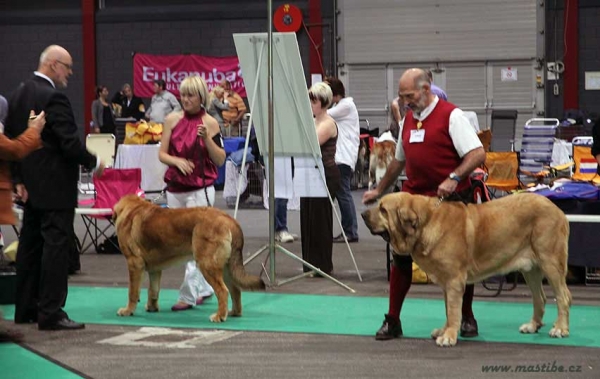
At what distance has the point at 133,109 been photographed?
853 inches

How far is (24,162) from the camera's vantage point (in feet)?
20.1

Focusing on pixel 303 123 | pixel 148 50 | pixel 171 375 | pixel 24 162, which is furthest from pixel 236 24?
pixel 171 375

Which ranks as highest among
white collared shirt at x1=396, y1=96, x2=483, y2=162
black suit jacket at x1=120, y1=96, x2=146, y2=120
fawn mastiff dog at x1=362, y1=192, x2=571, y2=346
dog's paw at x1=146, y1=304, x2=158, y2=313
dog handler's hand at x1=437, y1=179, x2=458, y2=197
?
black suit jacket at x1=120, y1=96, x2=146, y2=120

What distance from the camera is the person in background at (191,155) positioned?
6809mm

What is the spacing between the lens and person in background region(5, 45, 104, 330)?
6.09 meters

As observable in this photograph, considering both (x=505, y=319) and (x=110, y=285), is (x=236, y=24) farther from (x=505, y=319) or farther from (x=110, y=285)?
(x=505, y=319)

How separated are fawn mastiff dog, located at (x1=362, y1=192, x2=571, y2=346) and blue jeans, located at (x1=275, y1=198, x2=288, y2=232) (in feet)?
15.6

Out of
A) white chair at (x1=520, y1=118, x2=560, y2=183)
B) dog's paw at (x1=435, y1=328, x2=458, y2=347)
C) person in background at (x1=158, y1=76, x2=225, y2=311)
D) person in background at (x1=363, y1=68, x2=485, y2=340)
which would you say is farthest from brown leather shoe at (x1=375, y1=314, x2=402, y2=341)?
white chair at (x1=520, y1=118, x2=560, y2=183)

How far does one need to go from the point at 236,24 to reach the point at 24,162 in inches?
654

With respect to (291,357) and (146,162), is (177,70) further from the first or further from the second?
(291,357)

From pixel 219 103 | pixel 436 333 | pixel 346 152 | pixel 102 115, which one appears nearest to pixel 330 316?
pixel 436 333

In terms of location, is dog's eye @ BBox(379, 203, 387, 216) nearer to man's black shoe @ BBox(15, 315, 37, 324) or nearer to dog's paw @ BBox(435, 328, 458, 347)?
dog's paw @ BBox(435, 328, 458, 347)

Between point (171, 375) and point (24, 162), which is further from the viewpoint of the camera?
point (24, 162)

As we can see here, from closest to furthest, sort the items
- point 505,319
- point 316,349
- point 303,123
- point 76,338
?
point 316,349, point 76,338, point 505,319, point 303,123
